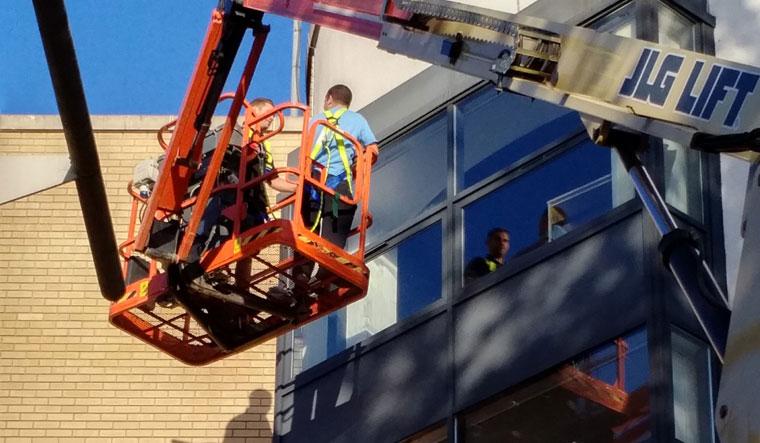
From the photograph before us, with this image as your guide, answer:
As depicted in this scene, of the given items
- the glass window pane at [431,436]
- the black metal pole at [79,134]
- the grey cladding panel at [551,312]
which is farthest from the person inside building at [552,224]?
the black metal pole at [79,134]

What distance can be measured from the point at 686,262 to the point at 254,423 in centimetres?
1177

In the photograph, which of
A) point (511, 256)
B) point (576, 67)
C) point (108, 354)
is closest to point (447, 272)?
point (511, 256)

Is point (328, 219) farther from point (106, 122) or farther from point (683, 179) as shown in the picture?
point (106, 122)

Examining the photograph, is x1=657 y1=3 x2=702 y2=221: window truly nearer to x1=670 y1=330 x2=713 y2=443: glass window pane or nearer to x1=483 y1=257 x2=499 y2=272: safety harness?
x1=670 y1=330 x2=713 y2=443: glass window pane

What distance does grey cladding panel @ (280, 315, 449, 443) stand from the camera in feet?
43.5

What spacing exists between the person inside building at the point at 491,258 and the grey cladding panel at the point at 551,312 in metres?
0.24

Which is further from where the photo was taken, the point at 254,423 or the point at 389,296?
the point at 254,423

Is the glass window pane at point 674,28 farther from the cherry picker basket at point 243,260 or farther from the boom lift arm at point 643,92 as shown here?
the boom lift arm at point 643,92

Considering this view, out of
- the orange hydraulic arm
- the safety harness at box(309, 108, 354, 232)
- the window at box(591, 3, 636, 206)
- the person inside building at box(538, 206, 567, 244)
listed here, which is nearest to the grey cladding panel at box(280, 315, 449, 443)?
the person inside building at box(538, 206, 567, 244)

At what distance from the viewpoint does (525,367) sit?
39.5 feet

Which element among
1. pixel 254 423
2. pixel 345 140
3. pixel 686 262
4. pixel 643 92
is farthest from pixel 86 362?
pixel 686 262

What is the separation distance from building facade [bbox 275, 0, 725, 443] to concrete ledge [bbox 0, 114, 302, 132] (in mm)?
5730

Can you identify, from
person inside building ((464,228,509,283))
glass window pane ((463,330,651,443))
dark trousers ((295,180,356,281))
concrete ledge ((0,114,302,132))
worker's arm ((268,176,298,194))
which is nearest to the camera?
glass window pane ((463,330,651,443))

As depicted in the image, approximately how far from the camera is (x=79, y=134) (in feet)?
20.5
